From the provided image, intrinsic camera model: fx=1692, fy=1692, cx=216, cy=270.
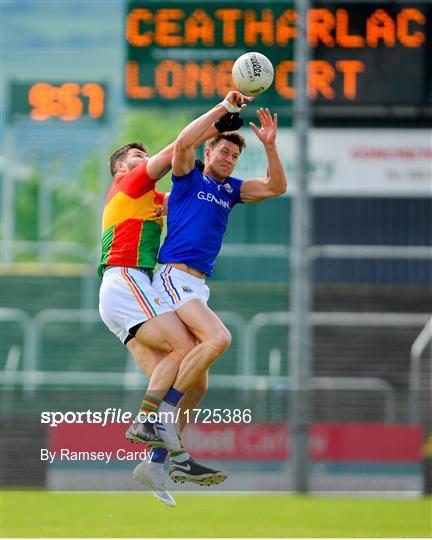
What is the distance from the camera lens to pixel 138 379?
19562 millimetres

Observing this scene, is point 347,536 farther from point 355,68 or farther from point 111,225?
point 355,68

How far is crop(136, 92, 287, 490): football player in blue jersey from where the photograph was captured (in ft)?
30.9

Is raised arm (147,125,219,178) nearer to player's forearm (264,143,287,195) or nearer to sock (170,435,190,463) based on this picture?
player's forearm (264,143,287,195)

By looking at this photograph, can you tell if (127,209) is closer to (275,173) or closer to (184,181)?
(184,181)

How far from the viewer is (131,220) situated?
966 centimetres

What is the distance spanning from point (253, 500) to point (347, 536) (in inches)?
178

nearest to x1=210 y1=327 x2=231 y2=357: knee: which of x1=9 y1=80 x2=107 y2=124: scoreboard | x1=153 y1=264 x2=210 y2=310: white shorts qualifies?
x1=153 y1=264 x2=210 y2=310: white shorts

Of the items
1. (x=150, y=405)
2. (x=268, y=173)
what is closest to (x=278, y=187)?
(x=268, y=173)

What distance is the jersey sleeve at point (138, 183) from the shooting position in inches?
379

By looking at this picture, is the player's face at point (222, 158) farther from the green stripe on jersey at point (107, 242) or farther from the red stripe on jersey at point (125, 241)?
the green stripe on jersey at point (107, 242)

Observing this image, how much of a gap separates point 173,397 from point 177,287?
2.06 ft

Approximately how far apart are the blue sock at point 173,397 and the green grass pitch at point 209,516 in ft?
6.11

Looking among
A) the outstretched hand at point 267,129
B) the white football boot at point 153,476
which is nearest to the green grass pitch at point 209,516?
the white football boot at point 153,476

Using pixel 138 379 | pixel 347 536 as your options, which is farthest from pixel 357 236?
pixel 347 536
